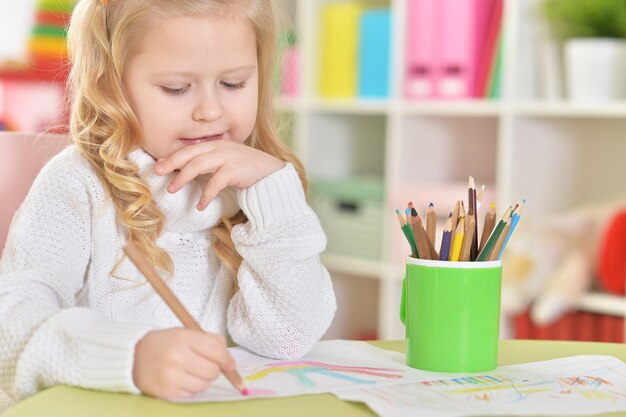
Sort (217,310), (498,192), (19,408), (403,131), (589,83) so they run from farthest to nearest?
1. (403,131)
2. (498,192)
3. (589,83)
4. (217,310)
5. (19,408)

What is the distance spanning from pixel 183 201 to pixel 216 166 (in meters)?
0.10

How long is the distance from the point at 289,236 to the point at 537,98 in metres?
1.53

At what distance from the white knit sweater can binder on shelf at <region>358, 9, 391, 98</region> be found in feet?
5.42

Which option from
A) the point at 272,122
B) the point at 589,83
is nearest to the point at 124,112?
the point at 272,122

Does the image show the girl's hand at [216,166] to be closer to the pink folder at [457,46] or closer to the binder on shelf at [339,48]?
the pink folder at [457,46]

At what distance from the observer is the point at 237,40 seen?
1.07 m

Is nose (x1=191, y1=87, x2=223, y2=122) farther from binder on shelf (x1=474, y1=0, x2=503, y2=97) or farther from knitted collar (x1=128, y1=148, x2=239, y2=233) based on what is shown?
binder on shelf (x1=474, y1=0, x2=503, y2=97)

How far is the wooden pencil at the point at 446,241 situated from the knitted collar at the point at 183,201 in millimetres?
281

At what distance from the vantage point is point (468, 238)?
0.93m

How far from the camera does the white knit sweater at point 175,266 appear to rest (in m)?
0.93

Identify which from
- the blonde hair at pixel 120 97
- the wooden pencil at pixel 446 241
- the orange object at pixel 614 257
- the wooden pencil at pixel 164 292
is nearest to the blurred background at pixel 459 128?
the orange object at pixel 614 257

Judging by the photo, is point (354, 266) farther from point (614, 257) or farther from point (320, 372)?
point (320, 372)

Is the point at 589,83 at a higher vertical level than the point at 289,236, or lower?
higher

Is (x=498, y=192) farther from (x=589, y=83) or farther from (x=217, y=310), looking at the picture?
(x=217, y=310)
